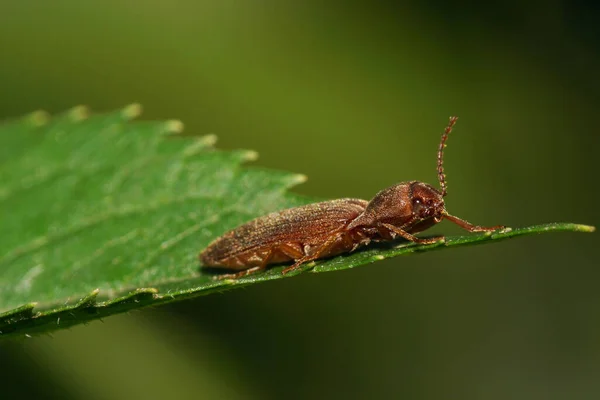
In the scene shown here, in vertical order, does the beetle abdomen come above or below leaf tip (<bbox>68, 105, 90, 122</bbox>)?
below

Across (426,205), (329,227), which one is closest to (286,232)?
(329,227)

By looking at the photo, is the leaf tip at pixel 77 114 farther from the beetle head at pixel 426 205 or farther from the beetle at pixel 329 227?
the beetle head at pixel 426 205

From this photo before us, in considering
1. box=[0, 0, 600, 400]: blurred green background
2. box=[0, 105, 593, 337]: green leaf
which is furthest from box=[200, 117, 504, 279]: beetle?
box=[0, 0, 600, 400]: blurred green background

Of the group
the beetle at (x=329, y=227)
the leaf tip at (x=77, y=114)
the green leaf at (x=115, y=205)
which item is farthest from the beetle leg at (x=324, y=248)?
the leaf tip at (x=77, y=114)

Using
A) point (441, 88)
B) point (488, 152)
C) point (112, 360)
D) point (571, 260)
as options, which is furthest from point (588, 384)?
point (112, 360)

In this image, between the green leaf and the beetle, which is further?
the beetle

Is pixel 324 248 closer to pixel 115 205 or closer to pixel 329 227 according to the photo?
pixel 329 227

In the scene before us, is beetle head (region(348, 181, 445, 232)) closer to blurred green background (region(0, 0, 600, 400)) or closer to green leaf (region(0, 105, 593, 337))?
green leaf (region(0, 105, 593, 337))
